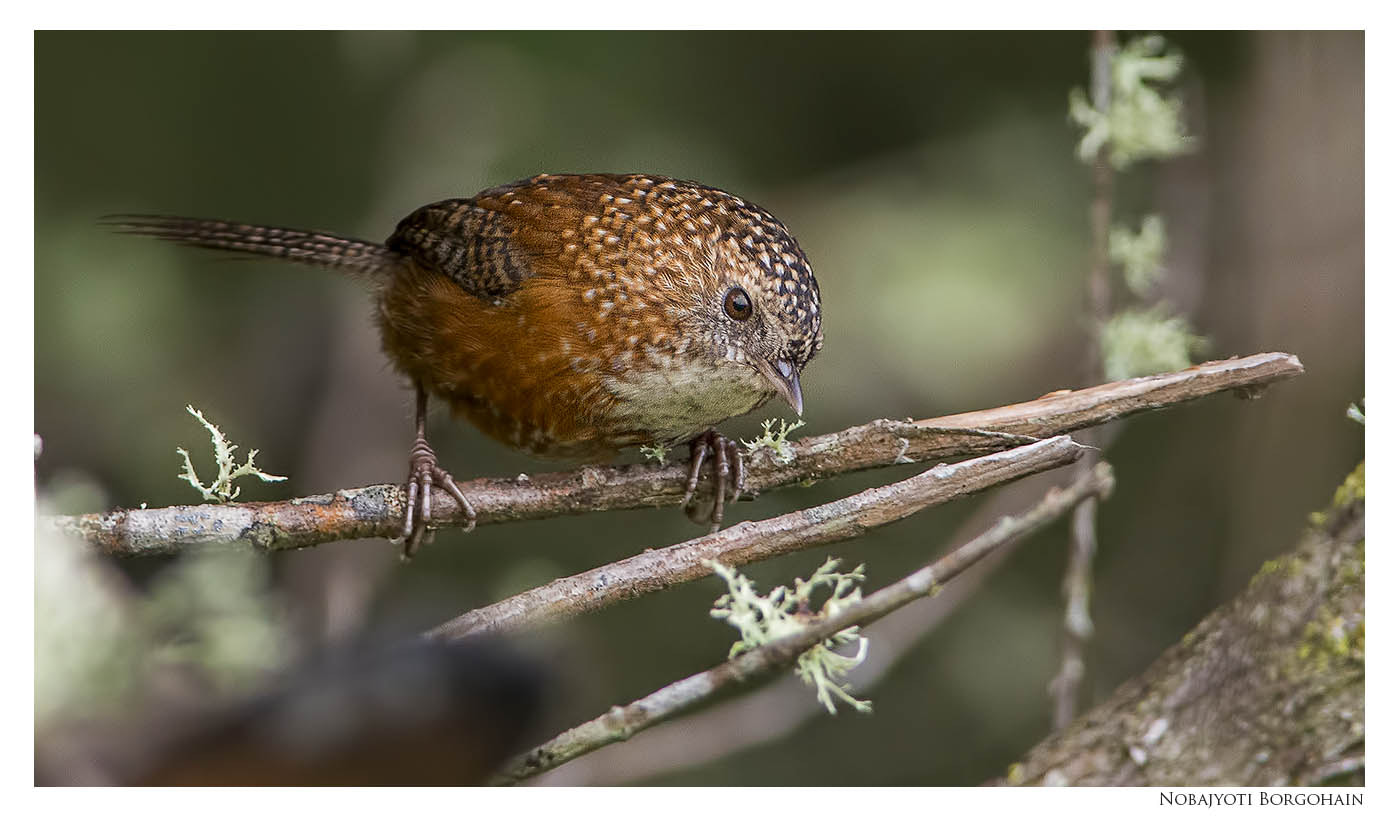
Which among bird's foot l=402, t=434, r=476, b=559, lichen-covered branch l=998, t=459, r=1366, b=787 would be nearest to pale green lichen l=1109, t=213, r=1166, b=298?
lichen-covered branch l=998, t=459, r=1366, b=787

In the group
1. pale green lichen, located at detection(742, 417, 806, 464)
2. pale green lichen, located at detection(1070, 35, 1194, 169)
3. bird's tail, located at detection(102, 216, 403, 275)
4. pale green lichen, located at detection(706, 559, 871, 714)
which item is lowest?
pale green lichen, located at detection(706, 559, 871, 714)

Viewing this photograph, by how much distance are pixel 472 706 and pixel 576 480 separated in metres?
0.80

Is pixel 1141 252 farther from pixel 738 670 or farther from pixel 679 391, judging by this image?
pixel 738 670

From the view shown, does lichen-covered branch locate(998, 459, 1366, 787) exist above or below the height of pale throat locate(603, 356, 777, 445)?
below

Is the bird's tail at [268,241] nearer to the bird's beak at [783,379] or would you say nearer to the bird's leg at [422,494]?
the bird's leg at [422,494]

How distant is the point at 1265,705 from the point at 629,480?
4.87 ft

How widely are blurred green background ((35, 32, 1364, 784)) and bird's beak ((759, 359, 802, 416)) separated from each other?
140 mm

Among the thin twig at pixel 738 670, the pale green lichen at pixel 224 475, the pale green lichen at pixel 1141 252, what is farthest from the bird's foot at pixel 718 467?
the pale green lichen at pixel 1141 252

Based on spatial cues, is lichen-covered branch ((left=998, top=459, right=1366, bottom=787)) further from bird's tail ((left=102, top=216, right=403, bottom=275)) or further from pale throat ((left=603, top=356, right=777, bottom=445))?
bird's tail ((left=102, top=216, right=403, bottom=275))

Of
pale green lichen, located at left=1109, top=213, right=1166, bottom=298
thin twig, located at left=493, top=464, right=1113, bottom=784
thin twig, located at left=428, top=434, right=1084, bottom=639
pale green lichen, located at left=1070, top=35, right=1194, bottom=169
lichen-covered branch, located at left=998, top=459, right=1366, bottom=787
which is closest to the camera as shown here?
thin twig, located at left=493, top=464, right=1113, bottom=784

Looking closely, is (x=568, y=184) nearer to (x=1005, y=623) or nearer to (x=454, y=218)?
(x=454, y=218)

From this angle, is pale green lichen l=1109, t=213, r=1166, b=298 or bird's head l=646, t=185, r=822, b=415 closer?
bird's head l=646, t=185, r=822, b=415

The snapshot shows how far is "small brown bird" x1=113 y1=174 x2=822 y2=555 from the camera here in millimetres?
2668

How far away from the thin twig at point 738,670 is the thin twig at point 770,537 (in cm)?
18
